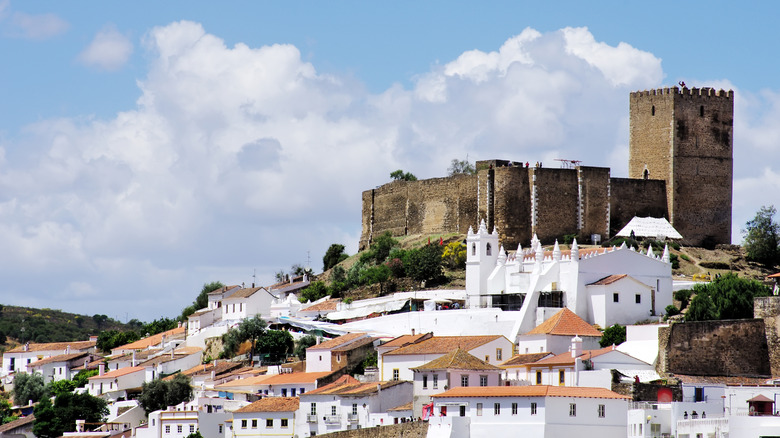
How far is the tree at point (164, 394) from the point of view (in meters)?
63.8

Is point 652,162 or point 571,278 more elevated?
point 652,162

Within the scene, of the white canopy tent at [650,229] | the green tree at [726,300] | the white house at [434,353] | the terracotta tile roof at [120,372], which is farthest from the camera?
the white canopy tent at [650,229]

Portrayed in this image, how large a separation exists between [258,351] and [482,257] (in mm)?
11120

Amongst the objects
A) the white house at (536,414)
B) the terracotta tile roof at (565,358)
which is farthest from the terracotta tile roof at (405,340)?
the white house at (536,414)

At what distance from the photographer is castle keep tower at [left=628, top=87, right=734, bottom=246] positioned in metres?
76.4

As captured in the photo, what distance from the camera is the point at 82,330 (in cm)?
13000

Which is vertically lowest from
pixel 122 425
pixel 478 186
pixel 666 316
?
pixel 122 425

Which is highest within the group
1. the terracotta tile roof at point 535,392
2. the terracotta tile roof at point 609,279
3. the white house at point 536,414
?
the terracotta tile roof at point 609,279

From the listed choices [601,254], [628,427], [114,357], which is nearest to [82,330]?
[114,357]

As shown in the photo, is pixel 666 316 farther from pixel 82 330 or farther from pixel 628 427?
pixel 82 330

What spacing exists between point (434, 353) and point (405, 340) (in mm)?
4116

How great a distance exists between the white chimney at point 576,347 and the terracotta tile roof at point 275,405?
10849 millimetres

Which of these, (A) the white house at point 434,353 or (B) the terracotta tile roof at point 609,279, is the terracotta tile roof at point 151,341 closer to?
(A) the white house at point 434,353

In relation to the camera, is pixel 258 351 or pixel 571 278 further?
pixel 258 351
